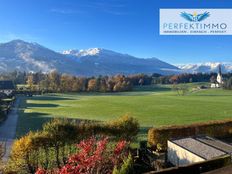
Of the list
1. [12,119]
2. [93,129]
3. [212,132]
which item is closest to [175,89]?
[12,119]

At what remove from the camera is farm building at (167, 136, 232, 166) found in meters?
28.2

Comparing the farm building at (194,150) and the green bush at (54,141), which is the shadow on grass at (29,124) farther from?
the farm building at (194,150)

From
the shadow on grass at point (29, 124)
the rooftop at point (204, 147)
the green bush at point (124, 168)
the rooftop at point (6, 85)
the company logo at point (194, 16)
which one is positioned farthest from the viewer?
the rooftop at point (6, 85)

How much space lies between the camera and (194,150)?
29.5m

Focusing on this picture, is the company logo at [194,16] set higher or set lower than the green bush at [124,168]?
higher

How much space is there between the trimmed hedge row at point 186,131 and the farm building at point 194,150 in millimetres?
5472

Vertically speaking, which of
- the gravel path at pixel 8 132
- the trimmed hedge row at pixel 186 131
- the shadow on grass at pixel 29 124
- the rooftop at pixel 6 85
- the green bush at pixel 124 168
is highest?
the rooftop at pixel 6 85

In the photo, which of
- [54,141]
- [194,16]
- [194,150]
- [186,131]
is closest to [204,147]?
[194,150]

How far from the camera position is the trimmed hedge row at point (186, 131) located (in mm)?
38500

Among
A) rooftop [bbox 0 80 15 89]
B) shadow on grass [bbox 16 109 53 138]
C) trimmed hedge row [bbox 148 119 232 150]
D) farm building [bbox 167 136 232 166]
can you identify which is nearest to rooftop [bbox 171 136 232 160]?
farm building [bbox 167 136 232 166]

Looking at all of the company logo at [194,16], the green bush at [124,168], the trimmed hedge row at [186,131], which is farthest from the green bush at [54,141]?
the company logo at [194,16]

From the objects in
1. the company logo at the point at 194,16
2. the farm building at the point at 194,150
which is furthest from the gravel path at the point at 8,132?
the company logo at the point at 194,16

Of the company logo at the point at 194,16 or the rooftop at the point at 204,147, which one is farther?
the company logo at the point at 194,16

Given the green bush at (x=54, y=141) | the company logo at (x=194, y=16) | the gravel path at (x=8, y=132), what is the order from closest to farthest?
the green bush at (x=54, y=141)
the gravel path at (x=8, y=132)
the company logo at (x=194, y=16)
